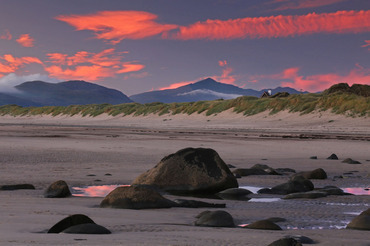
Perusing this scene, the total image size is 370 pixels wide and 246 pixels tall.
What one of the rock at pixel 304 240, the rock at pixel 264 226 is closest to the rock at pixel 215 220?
the rock at pixel 264 226

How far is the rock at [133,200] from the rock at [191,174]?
1.76 m

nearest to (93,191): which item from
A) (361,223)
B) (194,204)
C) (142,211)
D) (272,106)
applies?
(194,204)

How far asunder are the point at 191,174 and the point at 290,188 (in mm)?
1734

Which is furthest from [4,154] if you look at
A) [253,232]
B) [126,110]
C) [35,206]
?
[126,110]

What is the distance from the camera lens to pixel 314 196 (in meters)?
7.80

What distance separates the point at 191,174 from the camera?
28.2 ft

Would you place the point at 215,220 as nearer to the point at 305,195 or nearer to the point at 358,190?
the point at 305,195

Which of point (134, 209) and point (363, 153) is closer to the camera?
point (134, 209)

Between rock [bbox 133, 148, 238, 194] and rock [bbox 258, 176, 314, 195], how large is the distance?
695mm

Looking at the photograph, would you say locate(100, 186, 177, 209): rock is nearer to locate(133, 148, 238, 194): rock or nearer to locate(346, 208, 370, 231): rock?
locate(133, 148, 238, 194): rock

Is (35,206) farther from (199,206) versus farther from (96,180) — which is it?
(96,180)

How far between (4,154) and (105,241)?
41.2 ft

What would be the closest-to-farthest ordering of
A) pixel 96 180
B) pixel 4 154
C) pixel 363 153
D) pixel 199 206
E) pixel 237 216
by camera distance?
pixel 237 216 < pixel 199 206 < pixel 96 180 < pixel 4 154 < pixel 363 153

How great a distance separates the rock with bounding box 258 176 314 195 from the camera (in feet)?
27.5
